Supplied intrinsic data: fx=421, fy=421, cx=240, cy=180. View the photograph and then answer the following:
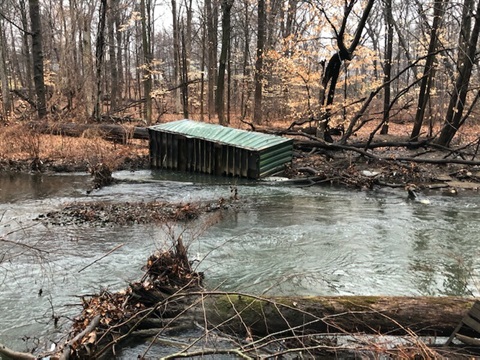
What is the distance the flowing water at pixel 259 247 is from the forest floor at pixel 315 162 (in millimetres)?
1018

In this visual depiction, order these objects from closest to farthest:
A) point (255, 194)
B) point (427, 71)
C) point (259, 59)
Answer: point (255, 194), point (427, 71), point (259, 59)

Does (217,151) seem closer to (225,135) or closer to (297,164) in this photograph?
(225,135)

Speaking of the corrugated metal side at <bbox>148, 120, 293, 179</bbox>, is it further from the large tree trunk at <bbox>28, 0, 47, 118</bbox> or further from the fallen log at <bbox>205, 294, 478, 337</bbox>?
the fallen log at <bbox>205, 294, 478, 337</bbox>

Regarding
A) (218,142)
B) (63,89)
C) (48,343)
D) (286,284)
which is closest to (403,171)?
(218,142)

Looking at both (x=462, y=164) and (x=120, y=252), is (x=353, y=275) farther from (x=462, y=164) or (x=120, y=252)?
(x=462, y=164)

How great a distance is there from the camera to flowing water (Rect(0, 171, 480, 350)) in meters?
6.73

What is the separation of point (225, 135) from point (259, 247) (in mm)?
7302

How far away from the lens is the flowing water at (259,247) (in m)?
6.73

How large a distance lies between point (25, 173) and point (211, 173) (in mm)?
6605

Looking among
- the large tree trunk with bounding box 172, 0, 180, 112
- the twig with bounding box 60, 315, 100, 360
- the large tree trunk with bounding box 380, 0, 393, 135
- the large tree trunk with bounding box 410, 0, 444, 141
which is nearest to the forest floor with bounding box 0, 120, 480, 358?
the large tree trunk with bounding box 410, 0, 444, 141

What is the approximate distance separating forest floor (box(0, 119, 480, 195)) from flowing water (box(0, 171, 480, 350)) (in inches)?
40.1

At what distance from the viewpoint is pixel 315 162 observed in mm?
16234

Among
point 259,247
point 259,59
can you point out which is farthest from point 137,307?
point 259,59

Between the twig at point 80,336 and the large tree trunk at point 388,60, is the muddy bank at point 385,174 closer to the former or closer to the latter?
the large tree trunk at point 388,60
